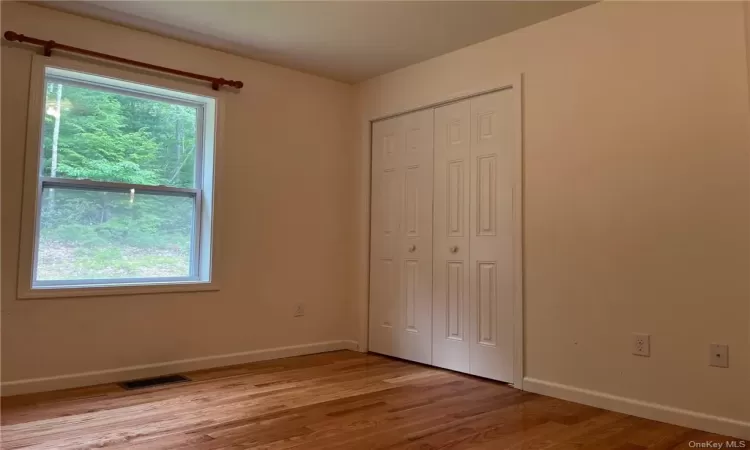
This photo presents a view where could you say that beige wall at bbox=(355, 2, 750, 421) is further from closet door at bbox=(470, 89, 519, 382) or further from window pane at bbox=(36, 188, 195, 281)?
window pane at bbox=(36, 188, 195, 281)

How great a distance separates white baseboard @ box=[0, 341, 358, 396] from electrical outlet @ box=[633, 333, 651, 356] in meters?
2.32

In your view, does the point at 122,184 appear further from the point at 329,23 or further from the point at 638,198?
the point at 638,198

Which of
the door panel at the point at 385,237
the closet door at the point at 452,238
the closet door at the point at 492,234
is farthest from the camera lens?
the door panel at the point at 385,237

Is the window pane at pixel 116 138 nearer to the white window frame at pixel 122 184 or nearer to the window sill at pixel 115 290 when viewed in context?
the white window frame at pixel 122 184

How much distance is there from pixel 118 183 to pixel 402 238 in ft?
6.79

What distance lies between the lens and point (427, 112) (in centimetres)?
402

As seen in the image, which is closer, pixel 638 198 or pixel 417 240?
pixel 638 198

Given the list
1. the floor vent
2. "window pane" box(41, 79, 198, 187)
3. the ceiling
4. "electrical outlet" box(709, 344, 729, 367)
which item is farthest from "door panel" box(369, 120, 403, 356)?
"electrical outlet" box(709, 344, 729, 367)

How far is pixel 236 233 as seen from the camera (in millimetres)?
3924

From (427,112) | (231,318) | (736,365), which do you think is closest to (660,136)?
(736,365)

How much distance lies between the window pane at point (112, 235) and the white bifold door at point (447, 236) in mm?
1554

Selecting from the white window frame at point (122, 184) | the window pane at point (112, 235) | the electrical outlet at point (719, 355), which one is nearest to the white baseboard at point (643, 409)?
the electrical outlet at point (719, 355)

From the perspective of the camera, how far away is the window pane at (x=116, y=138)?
3.26 metres

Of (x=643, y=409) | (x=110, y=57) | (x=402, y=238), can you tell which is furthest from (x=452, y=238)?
(x=110, y=57)
